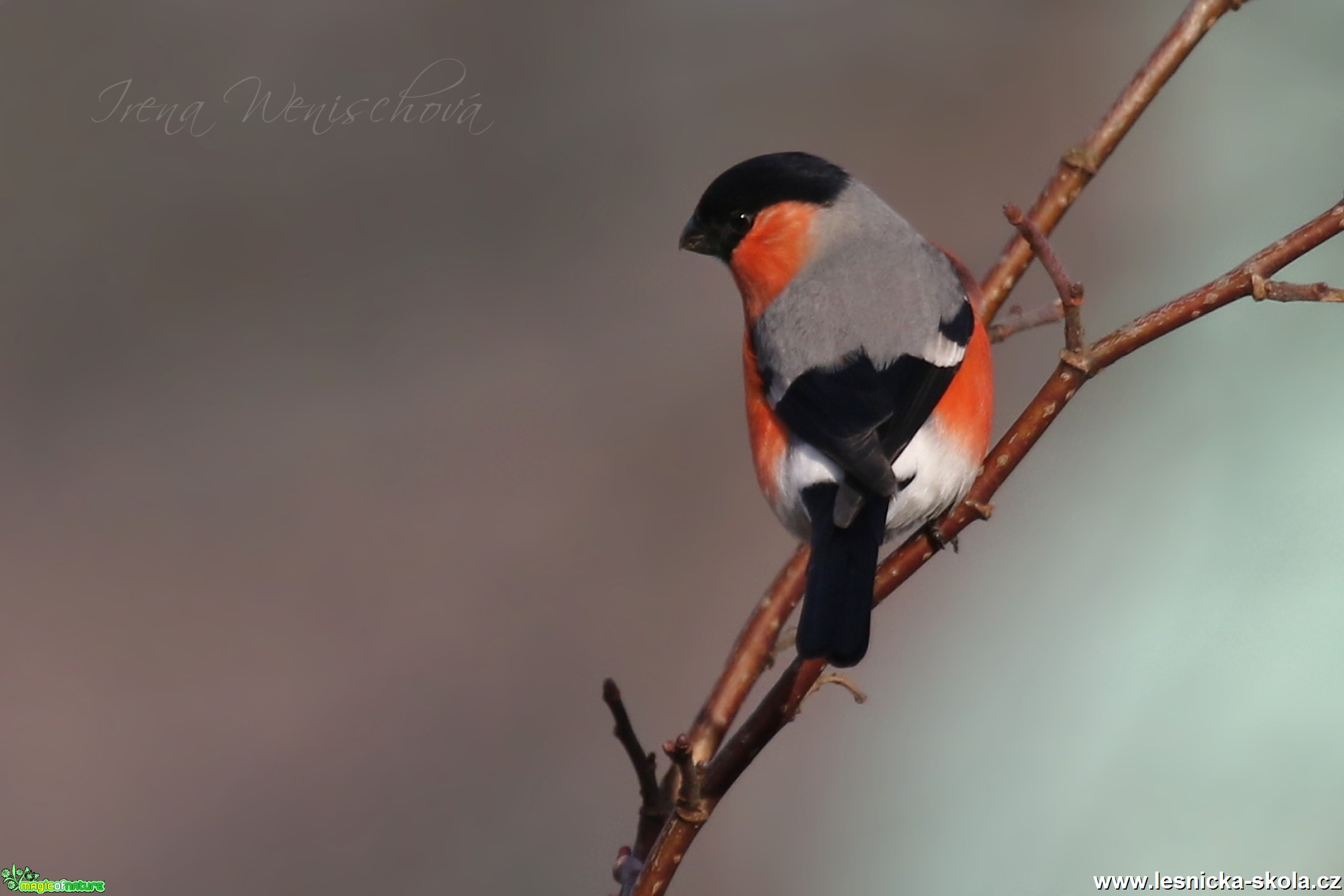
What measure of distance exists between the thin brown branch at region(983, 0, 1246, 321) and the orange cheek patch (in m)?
0.58

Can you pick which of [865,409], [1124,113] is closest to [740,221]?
[865,409]

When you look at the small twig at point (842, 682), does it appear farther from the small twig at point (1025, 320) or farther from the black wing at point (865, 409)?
the small twig at point (1025, 320)

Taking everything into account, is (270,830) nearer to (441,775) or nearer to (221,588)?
(441,775)

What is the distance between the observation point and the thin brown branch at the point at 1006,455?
4.03ft

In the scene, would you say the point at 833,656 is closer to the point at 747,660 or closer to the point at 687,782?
the point at 747,660

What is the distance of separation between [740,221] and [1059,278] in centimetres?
105

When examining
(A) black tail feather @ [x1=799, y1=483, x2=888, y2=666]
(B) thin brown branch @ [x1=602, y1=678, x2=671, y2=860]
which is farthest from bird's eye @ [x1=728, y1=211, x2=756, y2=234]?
(B) thin brown branch @ [x1=602, y1=678, x2=671, y2=860]

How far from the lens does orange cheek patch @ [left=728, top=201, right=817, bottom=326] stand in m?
2.29

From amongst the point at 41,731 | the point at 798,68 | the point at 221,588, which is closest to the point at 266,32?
the point at 798,68

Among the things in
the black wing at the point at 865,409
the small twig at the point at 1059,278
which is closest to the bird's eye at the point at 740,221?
the black wing at the point at 865,409

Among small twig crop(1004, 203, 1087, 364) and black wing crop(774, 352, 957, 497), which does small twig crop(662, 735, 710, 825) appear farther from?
black wing crop(774, 352, 957, 497)

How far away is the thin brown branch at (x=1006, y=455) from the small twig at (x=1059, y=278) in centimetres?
4

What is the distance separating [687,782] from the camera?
1.19 m

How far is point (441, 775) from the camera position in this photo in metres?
4.01
